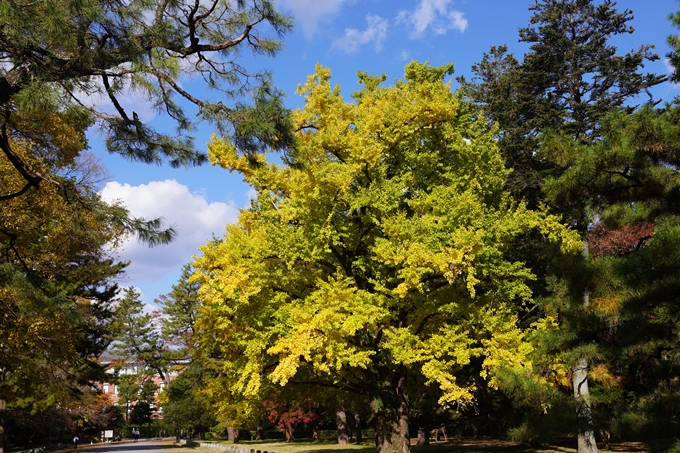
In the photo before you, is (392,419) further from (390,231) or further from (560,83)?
(560,83)

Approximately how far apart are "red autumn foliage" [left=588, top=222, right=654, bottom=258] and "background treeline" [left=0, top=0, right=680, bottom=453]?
10 centimetres

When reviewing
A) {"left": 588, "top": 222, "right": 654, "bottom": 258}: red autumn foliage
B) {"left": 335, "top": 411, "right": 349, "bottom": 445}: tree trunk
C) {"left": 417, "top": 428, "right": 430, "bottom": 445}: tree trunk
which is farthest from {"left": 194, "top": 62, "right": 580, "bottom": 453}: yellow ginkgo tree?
{"left": 335, "top": 411, "right": 349, "bottom": 445}: tree trunk

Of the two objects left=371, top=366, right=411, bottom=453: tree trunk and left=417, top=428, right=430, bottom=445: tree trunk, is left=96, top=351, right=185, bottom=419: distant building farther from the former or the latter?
left=371, top=366, right=411, bottom=453: tree trunk

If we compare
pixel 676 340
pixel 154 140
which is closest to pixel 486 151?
pixel 676 340

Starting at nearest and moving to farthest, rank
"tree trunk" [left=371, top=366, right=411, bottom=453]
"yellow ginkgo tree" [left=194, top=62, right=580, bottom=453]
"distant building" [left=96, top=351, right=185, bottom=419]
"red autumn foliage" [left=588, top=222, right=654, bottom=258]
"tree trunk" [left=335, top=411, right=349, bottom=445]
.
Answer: "yellow ginkgo tree" [left=194, top=62, right=580, bottom=453] → "tree trunk" [left=371, top=366, right=411, bottom=453] → "red autumn foliage" [left=588, top=222, right=654, bottom=258] → "tree trunk" [left=335, top=411, right=349, bottom=445] → "distant building" [left=96, top=351, right=185, bottom=419]

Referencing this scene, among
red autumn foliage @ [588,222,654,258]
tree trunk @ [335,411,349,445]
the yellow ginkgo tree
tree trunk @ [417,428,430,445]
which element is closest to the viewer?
the yellow ginkgo tree

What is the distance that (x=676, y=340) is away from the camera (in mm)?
8172

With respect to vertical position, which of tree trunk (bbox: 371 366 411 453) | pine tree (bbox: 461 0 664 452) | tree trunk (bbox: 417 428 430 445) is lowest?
tree trunk (bbox: 417 428 430 445)

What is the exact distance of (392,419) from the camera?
54.3 ft

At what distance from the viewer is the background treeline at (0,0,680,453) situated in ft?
24.5

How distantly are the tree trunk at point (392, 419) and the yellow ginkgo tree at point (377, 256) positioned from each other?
0.13 feet

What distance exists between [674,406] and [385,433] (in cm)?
1008

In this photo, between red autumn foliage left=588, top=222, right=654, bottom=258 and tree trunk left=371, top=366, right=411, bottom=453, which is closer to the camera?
tree trunk left=371, top=366, right=411, bottom=453

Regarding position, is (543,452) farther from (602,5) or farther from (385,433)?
(602,5)
